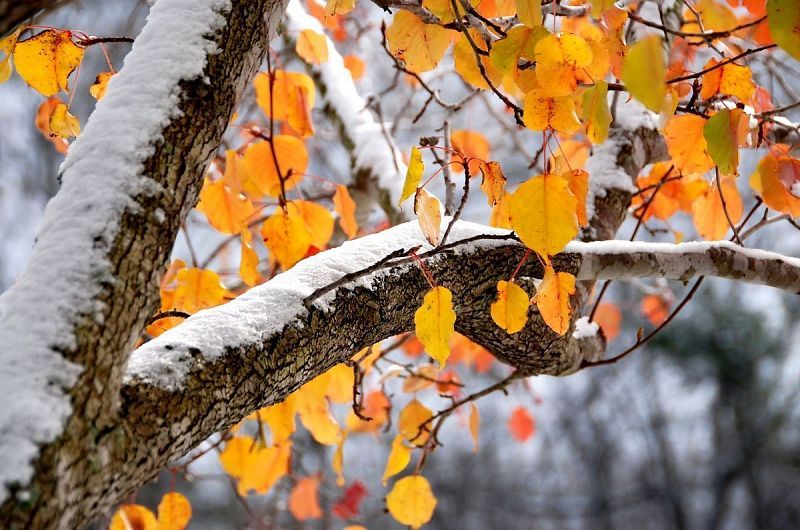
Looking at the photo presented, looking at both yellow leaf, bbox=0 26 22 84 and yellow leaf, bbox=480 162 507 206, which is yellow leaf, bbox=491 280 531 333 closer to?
yellow leaf, bbox=480 162 507 206

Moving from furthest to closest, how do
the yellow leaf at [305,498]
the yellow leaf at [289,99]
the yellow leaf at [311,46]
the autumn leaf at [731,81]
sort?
the yellow leaf at [305,498] < the yellow leaf at [311,46] < the yellow leaf at [289,99] < the autumn leaf at [731,81]

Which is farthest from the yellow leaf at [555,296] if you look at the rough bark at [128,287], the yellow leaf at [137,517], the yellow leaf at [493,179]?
the yellow leaf at [137,517]

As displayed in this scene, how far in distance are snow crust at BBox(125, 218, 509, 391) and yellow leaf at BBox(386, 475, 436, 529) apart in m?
0.49

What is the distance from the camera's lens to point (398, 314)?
0.81 m

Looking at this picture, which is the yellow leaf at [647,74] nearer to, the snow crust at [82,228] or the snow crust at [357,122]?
the snow crust at [82,228]

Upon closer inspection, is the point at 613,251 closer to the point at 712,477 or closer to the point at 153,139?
the point at 153,139

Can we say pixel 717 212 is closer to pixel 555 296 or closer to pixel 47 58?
pixel 555 296

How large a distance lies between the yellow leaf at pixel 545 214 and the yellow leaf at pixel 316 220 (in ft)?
1.89

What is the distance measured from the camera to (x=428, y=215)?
70cm

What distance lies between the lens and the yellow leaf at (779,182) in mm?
792

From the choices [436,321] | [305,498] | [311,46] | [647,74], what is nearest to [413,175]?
[436,321]

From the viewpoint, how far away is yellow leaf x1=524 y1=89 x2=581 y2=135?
0.70m

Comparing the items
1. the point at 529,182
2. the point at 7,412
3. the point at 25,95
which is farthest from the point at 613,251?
the point at 25,95

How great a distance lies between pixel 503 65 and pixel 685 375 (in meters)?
5.52
